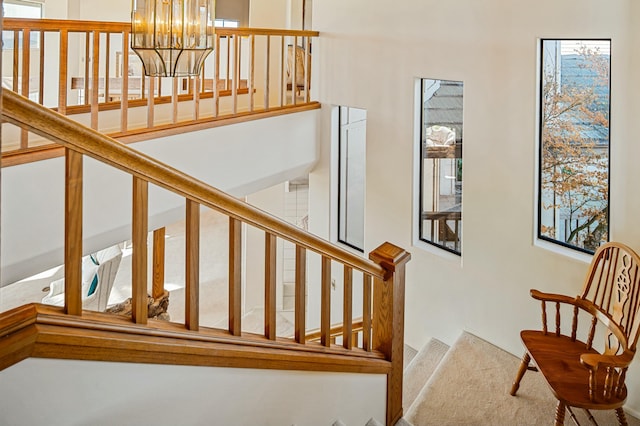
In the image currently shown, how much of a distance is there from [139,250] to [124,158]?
255 millimetres

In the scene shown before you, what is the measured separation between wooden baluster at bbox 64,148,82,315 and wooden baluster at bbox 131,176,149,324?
150 millimetres

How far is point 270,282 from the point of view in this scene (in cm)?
199

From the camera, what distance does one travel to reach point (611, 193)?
329cm

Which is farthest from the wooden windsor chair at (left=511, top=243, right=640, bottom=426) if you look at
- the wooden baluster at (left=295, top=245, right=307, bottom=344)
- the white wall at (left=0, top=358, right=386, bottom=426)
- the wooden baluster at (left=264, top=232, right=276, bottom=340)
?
the wooden baluster at (left=264, top=232, right=276, bottom=340)

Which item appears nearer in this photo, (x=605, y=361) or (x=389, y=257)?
(x=605, y=361)

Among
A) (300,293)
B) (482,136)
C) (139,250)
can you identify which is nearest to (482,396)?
(482,136)

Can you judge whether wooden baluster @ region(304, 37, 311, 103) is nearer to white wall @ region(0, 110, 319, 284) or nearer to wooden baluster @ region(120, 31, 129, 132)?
white wall @ region(0, 110, 319, 284)

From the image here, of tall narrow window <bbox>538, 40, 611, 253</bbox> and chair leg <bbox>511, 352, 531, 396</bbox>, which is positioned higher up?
tall narrow window <bbox>538, 40, 611, 253</bbox>

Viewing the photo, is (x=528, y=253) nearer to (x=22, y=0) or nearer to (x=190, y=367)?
(x=190, y=367)

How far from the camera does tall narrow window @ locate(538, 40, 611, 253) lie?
11.3 ft

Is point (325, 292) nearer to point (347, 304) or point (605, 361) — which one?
point (347, 304)

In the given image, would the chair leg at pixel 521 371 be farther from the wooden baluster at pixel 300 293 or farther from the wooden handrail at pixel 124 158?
the wooden handrail at pixel 124 158

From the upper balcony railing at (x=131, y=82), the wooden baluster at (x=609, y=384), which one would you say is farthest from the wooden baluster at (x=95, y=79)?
the wooden baluster at (x=609, y=384)

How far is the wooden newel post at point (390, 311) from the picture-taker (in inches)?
104
